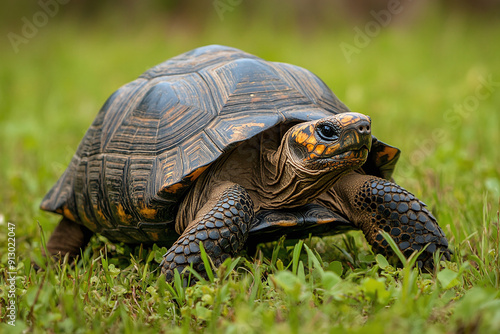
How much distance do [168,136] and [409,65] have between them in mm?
8226

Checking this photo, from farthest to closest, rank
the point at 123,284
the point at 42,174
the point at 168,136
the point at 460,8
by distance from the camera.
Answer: the point at 460,8
the point at 42,174
the point at 168,136
the point at 123,284

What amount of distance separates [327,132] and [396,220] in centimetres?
63

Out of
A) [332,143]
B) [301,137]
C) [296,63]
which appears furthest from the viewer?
[296,63]

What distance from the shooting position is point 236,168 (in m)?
3.09

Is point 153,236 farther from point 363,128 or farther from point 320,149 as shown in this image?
point 363,128

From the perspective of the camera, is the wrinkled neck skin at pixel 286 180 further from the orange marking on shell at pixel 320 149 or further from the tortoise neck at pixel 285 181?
the orange marking on shell at pixel 320 149

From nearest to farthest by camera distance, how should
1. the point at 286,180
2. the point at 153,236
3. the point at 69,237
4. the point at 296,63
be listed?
1. the point at 286,180
2. the point at 153,236
3. the point at 69,237
4. the point at 296,63

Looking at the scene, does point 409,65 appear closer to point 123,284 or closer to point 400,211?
point 400,211

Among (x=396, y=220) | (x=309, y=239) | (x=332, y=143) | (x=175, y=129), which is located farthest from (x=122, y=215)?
(x=396, y=220)

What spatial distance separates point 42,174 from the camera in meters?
5.29

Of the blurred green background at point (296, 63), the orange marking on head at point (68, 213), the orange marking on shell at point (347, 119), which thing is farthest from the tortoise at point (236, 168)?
the blurred green background at point (296, 63)

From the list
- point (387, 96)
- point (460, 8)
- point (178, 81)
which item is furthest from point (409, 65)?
point (178, 81)

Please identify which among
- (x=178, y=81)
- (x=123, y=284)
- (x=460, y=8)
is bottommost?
(x=123, y=284)

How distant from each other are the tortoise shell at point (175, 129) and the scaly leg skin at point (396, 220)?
33 cm
